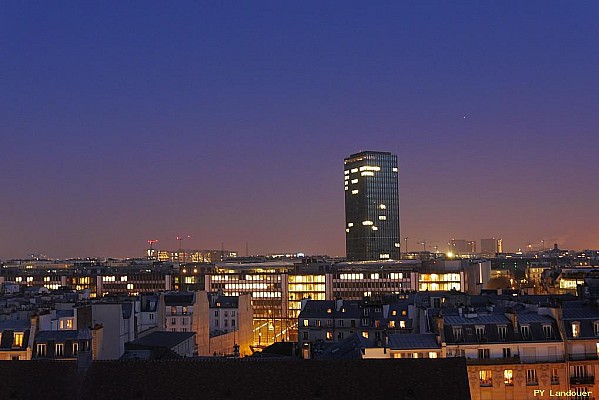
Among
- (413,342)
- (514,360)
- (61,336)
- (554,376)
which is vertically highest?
(61,336)

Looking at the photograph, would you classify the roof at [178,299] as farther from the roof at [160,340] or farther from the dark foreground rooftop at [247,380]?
the dark foreground rooftop at [247,380]

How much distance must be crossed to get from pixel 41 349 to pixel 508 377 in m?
47.9

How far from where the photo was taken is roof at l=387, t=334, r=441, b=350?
80.3 m

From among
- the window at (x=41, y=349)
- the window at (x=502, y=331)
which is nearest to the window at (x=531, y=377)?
the window at (x=502, y=331)

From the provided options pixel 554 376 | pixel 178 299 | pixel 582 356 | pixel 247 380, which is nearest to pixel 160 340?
pixel 178 299

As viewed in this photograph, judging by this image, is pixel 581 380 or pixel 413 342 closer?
pixel 581 380

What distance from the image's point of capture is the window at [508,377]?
77188mm

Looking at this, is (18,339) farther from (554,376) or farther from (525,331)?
(554,376)

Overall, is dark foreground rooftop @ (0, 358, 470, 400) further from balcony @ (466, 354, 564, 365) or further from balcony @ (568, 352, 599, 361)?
balcony @ (568, 352, 599, 361)

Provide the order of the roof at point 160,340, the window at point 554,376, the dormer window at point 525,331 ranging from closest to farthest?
1. the window at point 554,376
2. the dormer window at point 525,331
3. the roof at point 160,340

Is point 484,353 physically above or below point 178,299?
below

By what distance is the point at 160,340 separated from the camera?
10469 centimetres

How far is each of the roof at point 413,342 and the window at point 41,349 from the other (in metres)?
36.0

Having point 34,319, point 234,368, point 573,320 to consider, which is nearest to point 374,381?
point 234,368
